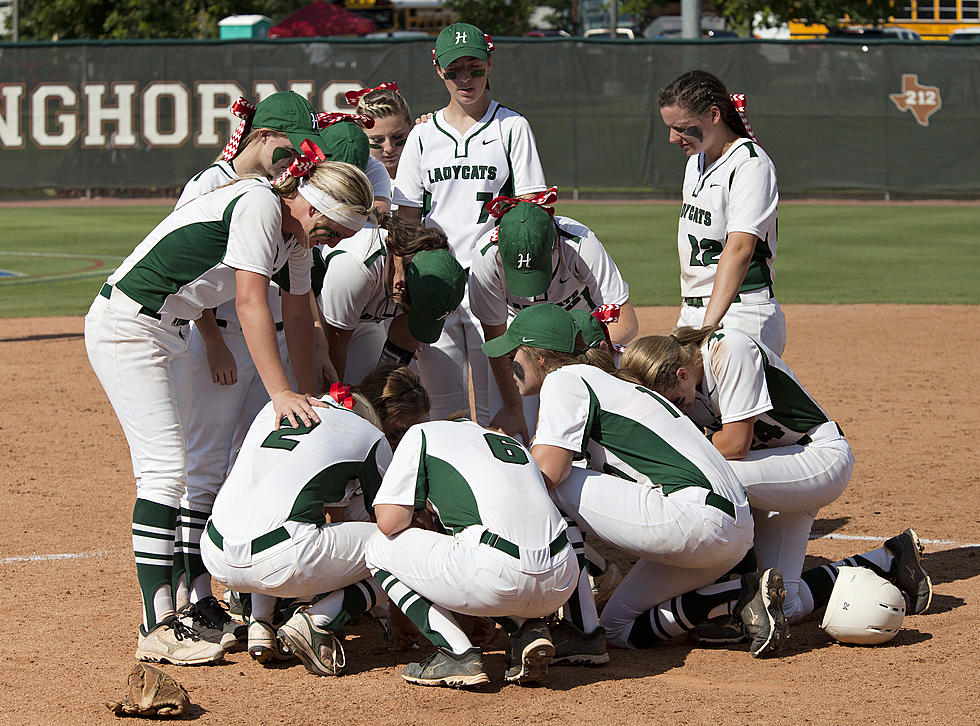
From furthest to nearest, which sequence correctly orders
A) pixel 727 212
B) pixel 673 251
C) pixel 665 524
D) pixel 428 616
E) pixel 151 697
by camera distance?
pixel 673 251 < pixel 727 212 < pixel 665 524 < pixel 428 616 < pixel 151 697

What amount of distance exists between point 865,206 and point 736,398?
18353mm

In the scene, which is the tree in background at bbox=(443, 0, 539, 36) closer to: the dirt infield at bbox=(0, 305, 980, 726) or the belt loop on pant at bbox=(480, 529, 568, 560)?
the dirt infield at bbox=(0, 305, 980, 726)

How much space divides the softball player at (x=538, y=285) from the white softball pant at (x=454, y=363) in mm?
231

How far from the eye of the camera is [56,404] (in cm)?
862

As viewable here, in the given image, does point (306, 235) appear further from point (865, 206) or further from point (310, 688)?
point (865, 206)

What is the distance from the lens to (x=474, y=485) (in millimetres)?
4008

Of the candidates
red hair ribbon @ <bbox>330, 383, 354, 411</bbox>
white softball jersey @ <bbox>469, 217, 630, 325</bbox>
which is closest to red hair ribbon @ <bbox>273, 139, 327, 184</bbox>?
red hair ribbon @ <bbox>330, 383, 354, 411</bbox>

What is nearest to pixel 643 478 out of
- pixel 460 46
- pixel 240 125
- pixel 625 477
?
pixel 625 477

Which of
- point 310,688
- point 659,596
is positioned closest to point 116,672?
point 310,688

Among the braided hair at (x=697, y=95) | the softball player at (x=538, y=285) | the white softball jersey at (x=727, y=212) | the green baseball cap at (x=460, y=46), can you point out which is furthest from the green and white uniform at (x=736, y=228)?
the green baseball cap at (x=460, y=46)

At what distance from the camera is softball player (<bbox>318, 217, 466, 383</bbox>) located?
502cm

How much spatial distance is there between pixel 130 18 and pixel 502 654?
2923 cm

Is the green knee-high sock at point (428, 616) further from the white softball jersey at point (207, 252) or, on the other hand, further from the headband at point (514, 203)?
the headband at point (514, 203)

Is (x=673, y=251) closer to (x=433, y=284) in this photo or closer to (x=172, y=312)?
(x=433, y=284)
